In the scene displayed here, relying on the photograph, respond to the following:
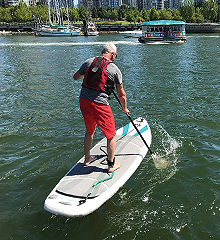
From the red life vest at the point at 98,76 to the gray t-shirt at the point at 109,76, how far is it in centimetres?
7

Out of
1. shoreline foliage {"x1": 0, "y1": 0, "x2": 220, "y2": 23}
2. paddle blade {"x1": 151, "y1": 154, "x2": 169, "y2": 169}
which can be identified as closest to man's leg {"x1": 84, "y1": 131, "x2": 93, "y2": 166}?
paddle blade {"x1": 151, "y1": 154, "x2": 169, "y2": 169}

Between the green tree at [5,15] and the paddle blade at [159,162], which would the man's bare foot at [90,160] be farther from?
the green tree at [5,15]

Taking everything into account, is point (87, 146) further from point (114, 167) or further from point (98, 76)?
point (98, 76)

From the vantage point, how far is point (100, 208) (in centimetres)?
513

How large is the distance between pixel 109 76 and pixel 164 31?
5244 cm

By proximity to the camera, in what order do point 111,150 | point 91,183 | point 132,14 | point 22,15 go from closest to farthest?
point 91,183
point 111,150
point 22,15
point 132,14

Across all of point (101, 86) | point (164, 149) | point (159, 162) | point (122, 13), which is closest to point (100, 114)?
point (101, 86)

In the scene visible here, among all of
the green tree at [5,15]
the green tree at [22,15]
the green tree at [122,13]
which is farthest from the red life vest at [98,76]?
the green tree at [122,13]

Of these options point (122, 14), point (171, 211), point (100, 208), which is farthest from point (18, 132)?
point (122, 14)

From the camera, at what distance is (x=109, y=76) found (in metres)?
4.82

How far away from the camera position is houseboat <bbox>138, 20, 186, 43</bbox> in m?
51.5

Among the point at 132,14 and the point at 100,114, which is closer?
the point at 100,114

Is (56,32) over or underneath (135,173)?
over

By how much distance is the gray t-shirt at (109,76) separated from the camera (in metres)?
4.79
